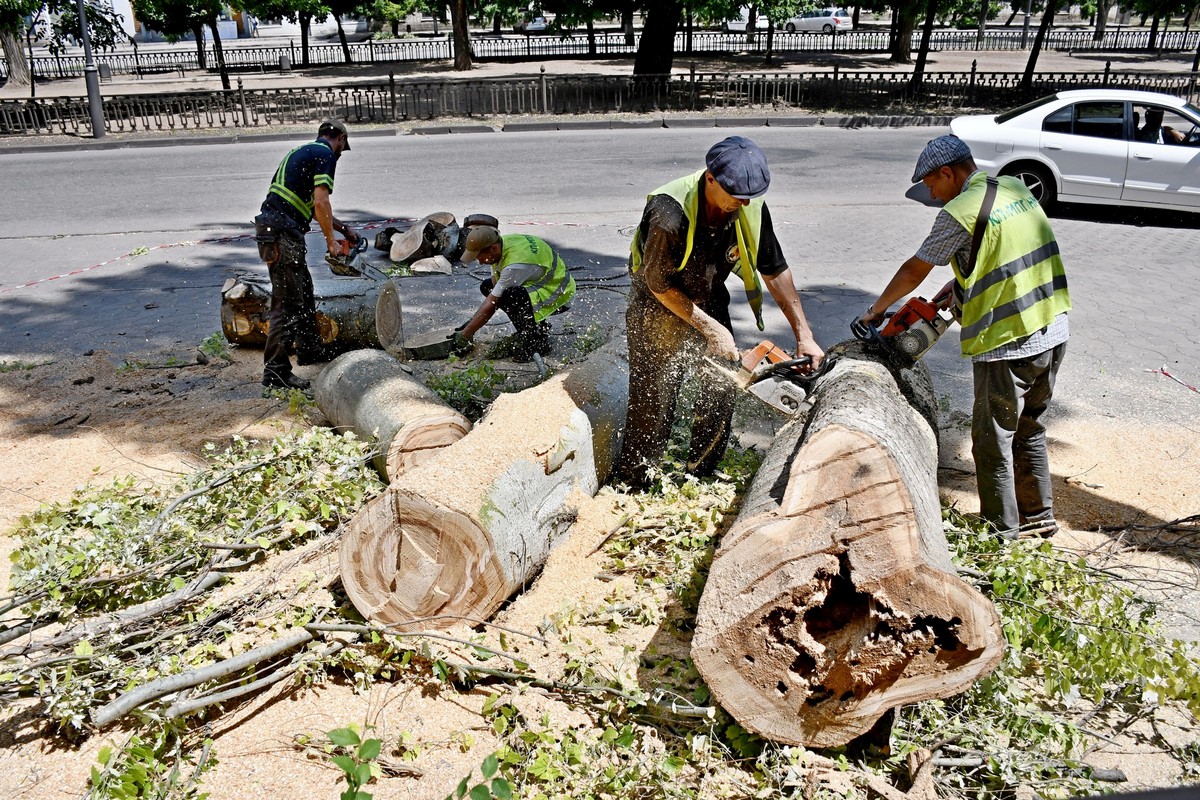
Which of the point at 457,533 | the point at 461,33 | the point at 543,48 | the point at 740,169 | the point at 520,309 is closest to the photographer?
the point at 457,533

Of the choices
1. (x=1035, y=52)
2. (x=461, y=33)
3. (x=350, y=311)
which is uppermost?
(x=461, y=33)

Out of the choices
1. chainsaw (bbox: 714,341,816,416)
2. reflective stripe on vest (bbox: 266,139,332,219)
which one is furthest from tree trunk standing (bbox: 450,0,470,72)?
chainsaw (bbox: 714,341,816,416)

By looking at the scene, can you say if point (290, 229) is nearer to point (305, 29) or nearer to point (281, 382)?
point (281, 382)

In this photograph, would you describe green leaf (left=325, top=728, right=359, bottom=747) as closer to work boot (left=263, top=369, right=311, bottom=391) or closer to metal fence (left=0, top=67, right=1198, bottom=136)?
work boot (left=263, top=369, right=311, bottom=391)

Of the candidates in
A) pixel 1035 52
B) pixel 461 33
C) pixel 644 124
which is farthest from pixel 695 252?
pixel 461 33

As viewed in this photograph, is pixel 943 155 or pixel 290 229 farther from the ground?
pixel 943 155

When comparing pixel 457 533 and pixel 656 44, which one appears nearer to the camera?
pixel 457 533

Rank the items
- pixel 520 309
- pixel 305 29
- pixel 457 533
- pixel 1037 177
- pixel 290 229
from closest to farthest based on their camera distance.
Answer: 1. pixel 457 533
2. pixel 290 229
3. pixel 520 309
4. pixel 1037 177
5. pixel 305 29

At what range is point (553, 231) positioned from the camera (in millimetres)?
10359

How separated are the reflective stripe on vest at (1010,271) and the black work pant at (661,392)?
121cm

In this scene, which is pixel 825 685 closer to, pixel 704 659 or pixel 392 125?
pixel 704 659

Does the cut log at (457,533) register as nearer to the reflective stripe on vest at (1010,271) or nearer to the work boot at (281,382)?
the reflective stripe on vest at (1010,271)

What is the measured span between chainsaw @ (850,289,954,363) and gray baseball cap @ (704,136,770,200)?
2.89ft

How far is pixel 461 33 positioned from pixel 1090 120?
61.7ft
